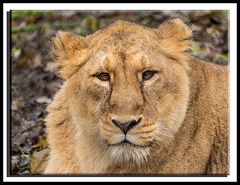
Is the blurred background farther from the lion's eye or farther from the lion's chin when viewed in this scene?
the lion's chin

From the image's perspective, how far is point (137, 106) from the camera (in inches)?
106

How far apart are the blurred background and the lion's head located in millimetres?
1097

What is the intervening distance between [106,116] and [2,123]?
0.95m

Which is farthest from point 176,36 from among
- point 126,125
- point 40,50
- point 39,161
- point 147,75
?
point 40,50

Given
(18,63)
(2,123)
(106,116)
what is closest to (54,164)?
(2,123)

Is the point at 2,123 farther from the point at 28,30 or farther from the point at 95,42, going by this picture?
the point at 28,30

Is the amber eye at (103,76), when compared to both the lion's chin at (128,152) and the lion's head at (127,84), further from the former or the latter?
the lion's chin at (128,152)

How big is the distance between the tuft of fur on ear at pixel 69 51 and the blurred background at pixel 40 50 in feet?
3.65

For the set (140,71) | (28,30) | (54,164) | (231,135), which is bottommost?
(54,164)

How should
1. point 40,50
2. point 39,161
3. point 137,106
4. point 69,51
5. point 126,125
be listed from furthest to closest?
point 40,50, point 39,161, point 69,51, point 137,106, point 126,125

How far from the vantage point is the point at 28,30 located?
6.35 m

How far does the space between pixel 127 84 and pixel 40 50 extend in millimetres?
3682

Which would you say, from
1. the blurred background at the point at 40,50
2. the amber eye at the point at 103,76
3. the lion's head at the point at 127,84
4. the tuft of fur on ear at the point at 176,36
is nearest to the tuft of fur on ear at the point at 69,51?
the lion's head at the point at 127,84

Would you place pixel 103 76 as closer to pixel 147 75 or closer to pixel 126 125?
pixel 147 75
